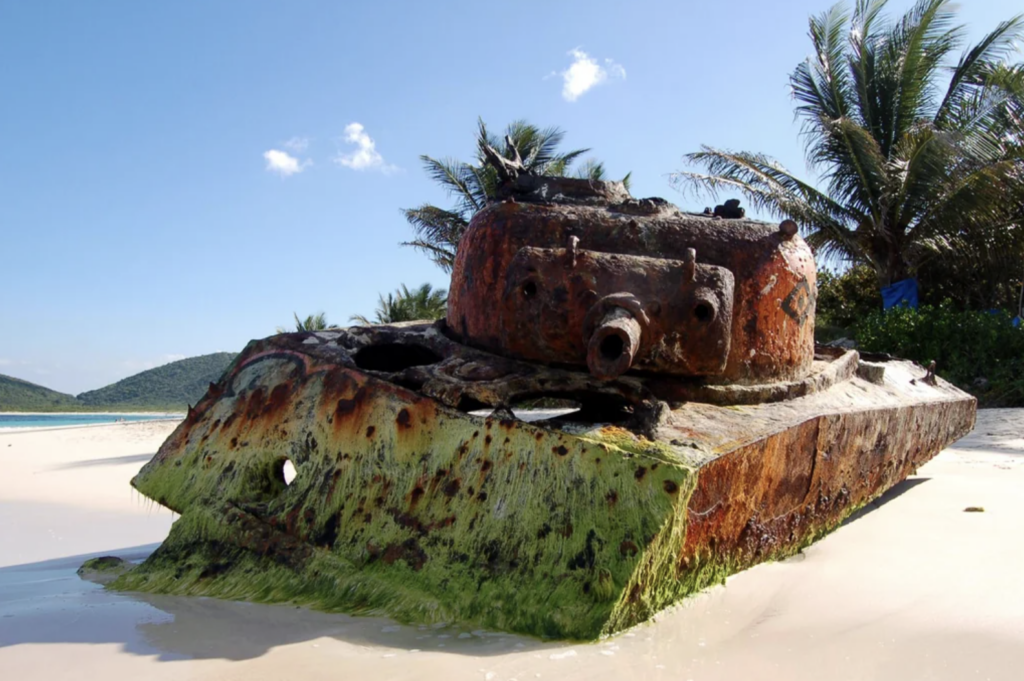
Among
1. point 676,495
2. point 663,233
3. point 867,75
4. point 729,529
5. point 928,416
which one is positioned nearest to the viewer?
point 676,495

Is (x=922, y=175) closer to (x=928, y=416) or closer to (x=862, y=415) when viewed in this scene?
(x=928, y=416)

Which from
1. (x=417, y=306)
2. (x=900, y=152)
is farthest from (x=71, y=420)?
(x=900, y=152)

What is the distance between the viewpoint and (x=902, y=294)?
42.8 ft

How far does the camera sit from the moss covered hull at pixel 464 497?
2.37 meters

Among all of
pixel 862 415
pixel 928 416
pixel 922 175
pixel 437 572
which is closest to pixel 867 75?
pixel 922 175

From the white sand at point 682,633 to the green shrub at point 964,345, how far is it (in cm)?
836

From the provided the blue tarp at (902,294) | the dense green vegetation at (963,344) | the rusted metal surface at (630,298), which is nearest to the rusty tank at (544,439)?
the rusted metal surface at (630,298)

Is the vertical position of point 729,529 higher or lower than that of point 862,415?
lower

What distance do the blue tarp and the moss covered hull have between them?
10557mm

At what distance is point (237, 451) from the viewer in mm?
3258

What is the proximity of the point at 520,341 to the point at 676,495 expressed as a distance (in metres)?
0.93

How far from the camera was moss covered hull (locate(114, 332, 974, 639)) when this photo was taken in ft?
7.76

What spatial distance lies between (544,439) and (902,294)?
12197mm

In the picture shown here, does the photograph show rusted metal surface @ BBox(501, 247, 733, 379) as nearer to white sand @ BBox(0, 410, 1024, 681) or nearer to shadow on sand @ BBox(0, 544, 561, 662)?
white sand @ BBox(0, 410, 1024, 681)
